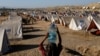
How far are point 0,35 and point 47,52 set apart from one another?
23.4 feet

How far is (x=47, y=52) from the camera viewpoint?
429 inches

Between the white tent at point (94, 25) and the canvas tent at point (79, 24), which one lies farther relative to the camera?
the canvas tent at point (79, 24)

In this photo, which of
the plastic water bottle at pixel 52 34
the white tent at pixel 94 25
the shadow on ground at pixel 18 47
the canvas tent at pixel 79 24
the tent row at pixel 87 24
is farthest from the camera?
the canvas tent at pixel 79 24

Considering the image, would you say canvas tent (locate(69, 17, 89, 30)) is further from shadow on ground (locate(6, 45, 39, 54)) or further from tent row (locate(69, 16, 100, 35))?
shadow on ground (locate(6, 45, 39, 54))

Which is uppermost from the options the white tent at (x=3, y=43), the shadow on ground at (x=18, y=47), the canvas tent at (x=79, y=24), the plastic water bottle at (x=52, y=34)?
the plastic water bottle at (x=52, y=34)

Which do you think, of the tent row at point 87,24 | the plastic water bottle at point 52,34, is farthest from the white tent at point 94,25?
the plastic water bottle at point 52,34

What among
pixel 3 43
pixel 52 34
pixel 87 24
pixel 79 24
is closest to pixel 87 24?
pixel 87 24

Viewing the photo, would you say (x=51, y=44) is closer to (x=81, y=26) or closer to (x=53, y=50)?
(x=53, y=50)

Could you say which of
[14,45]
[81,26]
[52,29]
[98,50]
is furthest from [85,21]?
[52,29]

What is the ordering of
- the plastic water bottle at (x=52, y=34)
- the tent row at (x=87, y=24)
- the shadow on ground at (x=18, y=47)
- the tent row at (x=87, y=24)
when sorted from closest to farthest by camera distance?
the plastic water bottle at (x=52, y=34) < the shadow on ground at (x=18, y=47) < the tent row at (x=87, y=24) < the tent row at (x=87, y=24)

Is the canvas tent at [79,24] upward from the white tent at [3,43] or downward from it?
downward

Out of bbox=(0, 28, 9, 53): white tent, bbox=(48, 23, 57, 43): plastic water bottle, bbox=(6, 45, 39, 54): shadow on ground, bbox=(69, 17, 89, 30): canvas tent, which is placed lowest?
bbox=(69, 17, 89, 30): canvas tent

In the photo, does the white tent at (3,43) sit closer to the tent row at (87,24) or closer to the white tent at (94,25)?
the tent row at (87,24)

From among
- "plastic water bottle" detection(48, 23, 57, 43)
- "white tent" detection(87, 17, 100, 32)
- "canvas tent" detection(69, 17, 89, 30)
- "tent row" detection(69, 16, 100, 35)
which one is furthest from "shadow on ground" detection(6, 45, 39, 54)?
"canvas tent" detection(69, 17, 89, 30)
